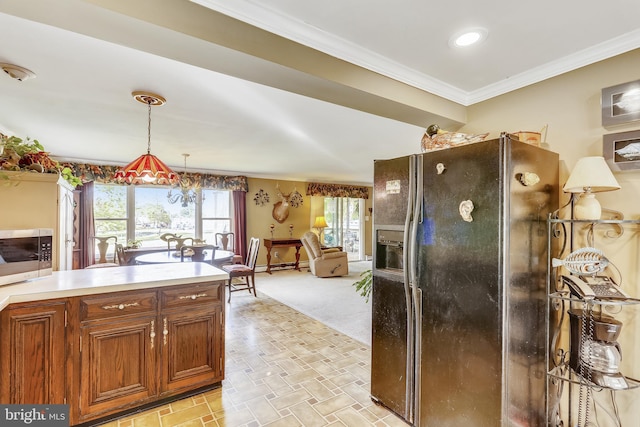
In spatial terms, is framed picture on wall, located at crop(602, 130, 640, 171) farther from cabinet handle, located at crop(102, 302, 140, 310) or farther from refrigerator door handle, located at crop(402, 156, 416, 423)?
cabinet handle, located at crop(102, 302, 140, 310)

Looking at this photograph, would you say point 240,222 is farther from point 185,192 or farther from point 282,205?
point 185,192

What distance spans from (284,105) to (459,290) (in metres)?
2.11

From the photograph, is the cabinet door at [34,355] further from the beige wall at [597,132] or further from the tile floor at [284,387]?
the beige wall at [597,132]

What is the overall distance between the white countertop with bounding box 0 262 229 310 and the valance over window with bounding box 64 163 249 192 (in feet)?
12.6

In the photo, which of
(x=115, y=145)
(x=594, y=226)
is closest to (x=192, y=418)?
(x=594, y=226)

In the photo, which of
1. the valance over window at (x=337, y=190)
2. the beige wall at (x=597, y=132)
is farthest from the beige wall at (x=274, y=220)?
the beige wall at (x=597, y=132)

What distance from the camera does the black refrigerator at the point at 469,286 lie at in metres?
1.54

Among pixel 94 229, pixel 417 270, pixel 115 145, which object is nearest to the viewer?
pixel 417 270

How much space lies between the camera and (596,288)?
1.56m

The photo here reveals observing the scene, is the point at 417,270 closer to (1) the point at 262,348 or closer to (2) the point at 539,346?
(2) the point at 539,346

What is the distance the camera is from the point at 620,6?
1358 millimetres

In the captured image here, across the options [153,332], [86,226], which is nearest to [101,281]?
[153,332]

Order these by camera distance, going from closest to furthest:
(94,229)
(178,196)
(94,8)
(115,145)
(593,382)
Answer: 1. (94,8)
2. (593,382)
3. (115,145)
4. (94,229)
5. (178,196)

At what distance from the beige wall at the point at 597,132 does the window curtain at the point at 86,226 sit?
6.50 m
